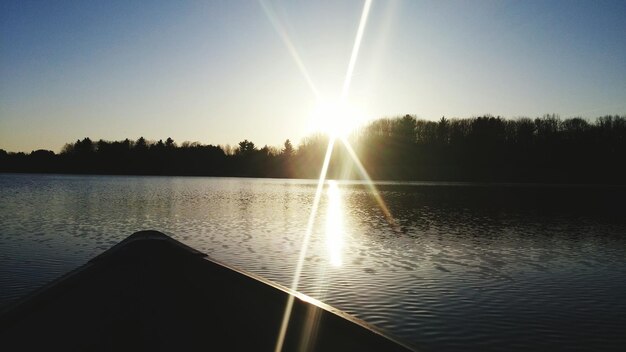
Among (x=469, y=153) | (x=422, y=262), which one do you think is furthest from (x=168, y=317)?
(x=469, y=153)

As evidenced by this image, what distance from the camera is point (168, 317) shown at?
6.82 metres

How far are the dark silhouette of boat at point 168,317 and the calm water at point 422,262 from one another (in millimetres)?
3607

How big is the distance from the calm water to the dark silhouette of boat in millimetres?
3607

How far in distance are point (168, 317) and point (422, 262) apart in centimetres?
1383

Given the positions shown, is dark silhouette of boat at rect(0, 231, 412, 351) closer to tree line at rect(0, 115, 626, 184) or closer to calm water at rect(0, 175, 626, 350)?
calm water at rect(0, 175, 626, 350)

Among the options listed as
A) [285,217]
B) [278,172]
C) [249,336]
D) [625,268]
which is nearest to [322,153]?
[278,172]

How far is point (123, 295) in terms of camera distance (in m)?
7.47

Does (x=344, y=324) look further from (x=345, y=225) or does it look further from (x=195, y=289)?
(x=345, y=225)

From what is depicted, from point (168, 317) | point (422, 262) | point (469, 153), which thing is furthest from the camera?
point (469, 153)

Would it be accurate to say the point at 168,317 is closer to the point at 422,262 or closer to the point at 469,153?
the point at 422,262

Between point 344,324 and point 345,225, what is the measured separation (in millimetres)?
25169

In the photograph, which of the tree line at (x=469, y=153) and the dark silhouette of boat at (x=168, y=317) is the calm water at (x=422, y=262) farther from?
the tree line at (x=469, y=153)

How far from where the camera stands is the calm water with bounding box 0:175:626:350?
10484 millimetres

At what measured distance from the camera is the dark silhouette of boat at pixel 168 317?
5.74 metres
